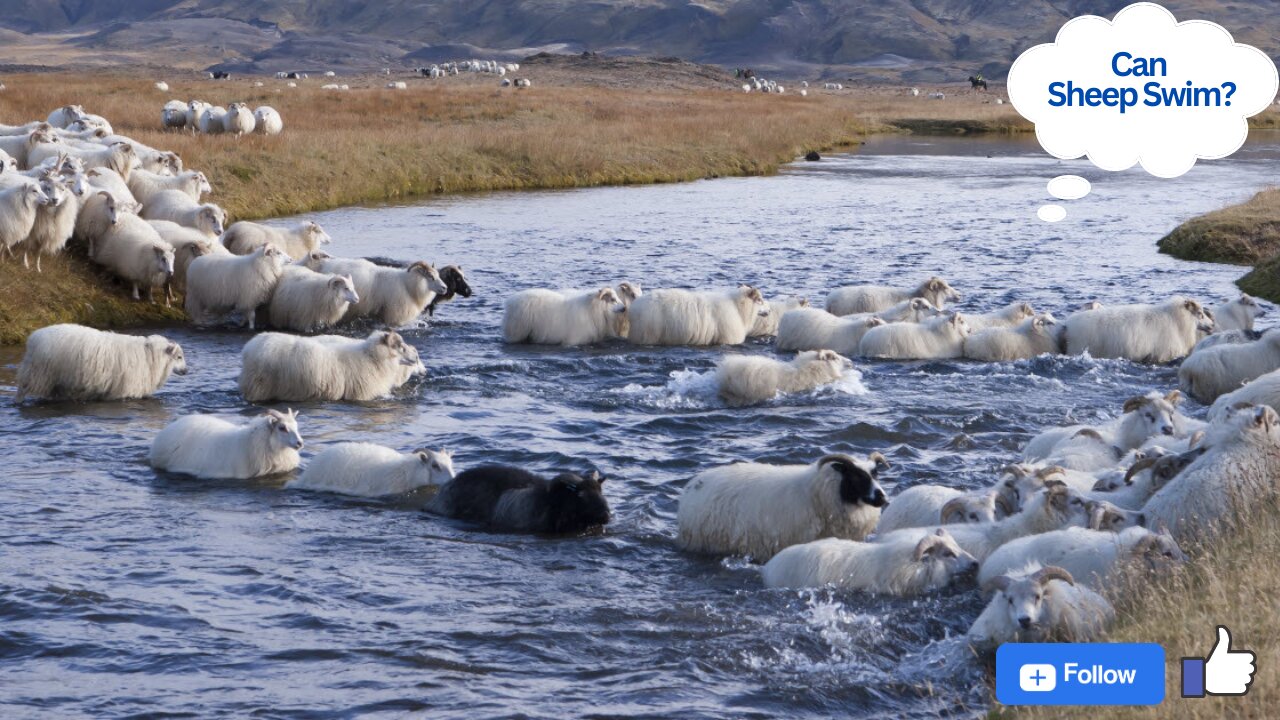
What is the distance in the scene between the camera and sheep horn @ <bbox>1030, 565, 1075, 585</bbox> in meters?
7.41

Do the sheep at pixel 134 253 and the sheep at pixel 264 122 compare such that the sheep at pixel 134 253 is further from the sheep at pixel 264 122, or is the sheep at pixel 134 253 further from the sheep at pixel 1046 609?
the sheep at pixel 264 122

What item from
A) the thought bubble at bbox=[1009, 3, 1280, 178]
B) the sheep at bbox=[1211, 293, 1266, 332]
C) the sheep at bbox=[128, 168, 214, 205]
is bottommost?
the sheep at bbox=[1211, 293, 1266, 332]

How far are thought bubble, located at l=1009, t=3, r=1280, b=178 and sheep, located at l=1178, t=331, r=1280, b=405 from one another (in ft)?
11.9

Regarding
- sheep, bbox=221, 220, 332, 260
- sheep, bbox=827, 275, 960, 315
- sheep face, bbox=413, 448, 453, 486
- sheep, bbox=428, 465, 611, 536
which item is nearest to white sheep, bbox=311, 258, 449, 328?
sheep, bbox=221, 220, 332, 260

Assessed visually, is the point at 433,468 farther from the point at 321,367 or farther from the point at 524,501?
the point at 321,367

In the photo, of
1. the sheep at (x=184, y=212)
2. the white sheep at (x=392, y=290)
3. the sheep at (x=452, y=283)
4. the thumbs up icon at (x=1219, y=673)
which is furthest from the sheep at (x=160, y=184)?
the thumbs up icon at (x=1219, y=673)

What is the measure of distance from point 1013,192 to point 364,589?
3260cm

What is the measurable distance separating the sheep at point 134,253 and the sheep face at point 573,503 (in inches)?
359

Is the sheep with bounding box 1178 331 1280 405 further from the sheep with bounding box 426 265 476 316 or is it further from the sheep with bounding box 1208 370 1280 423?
the sheep with bounding box 426 265 476 316

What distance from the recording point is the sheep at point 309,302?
677 inches

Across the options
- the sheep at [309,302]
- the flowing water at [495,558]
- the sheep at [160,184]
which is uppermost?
the sheep at [160,184]

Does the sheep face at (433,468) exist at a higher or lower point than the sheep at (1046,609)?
higher

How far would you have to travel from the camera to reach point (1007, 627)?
7.65 m

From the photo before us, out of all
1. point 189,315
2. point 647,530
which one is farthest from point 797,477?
point 189,315
